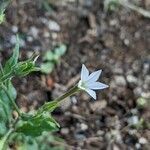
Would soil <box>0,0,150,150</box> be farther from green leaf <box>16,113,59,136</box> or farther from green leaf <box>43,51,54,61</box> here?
green leaf <box>16,113,59,136</box>

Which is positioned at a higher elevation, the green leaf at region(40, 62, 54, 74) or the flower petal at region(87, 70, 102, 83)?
the flower petal at region(87, 70, 102, 83)

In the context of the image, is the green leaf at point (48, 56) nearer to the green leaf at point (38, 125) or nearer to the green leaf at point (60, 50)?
the green leaf at point (60, 50)

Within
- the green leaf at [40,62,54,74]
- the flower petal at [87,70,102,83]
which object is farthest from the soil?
the flower petal at [87,70,102,83]

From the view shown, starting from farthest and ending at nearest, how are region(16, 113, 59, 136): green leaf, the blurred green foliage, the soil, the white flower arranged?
the blurred green foliage → the soil → region(16, 113, 59, 136): green leaf → the white flower

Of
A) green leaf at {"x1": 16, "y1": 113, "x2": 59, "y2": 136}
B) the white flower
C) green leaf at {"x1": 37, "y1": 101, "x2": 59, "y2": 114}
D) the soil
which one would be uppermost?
the white flower

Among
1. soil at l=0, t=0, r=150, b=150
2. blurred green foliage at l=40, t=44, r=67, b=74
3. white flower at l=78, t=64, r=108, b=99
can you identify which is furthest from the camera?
blurred green foliage at l=40, t=44, r=67, b=74

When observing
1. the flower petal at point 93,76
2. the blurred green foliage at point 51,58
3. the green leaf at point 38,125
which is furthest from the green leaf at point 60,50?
the flower petal at point 93,76
